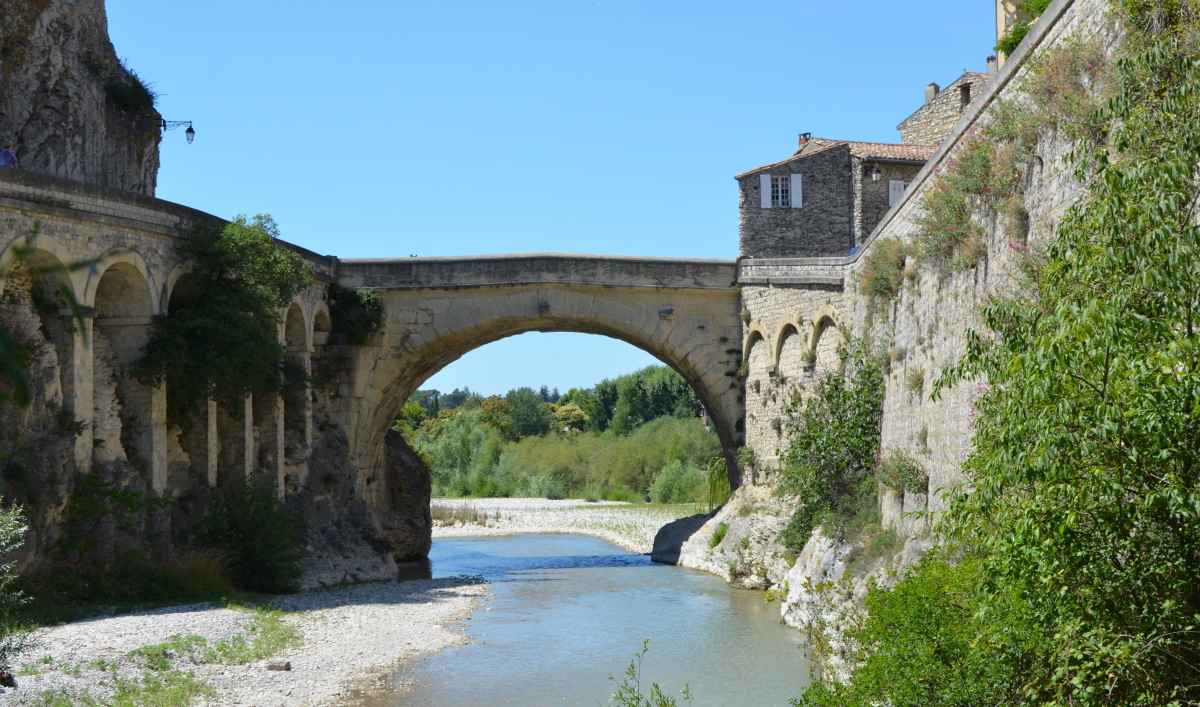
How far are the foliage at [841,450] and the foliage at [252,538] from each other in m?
6.89

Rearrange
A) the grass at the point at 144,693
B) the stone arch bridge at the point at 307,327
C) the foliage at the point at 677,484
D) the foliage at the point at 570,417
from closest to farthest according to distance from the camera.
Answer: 1. the grass at the point at 144,693
2. the stone arch bridge at the point at 307,327
3. the foliage at the point at 677,484
4. the foliage at the point at 570,417

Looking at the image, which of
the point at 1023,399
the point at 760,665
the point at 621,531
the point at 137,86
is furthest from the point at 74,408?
the point at 621,531

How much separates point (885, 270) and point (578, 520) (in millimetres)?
19404

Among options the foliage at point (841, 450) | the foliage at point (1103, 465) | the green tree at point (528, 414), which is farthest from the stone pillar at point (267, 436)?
the green tree at point (528, 414)

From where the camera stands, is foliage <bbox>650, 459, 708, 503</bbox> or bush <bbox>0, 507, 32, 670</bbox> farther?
foliage <bbox>650, 459, 708, 503</bbox>

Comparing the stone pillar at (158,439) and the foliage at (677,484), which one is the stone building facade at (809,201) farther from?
the stone pillar at (158,439)

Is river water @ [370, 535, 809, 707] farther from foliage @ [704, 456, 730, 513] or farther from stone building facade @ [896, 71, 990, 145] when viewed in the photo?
stone building facade @ [896, 71, 990, 145]

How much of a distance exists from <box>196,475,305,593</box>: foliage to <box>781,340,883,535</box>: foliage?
689 cm

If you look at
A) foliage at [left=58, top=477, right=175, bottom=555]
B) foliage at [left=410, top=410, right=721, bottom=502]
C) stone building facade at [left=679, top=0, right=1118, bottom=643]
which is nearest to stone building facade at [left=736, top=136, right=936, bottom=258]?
stone building facade at [left=679, top=0, right=1118, bottom=643]

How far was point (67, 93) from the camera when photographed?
19734mm

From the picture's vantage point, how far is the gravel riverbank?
8609 mm

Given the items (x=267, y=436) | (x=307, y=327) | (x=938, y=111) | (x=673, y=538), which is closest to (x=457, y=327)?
(x=307, y=327)

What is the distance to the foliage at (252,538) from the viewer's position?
13.9 m

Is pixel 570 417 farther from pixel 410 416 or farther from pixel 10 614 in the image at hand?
pixel 10 614
